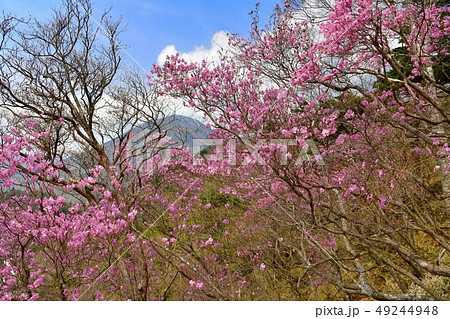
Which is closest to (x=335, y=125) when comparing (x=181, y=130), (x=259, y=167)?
(x=259, y=167)

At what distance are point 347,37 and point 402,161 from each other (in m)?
3.36

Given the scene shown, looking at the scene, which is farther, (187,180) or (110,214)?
(187,180)

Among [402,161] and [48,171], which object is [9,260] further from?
[402,161]

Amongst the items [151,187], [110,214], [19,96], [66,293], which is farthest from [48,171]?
[151,187]

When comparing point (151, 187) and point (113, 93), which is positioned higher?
point (113, 93)

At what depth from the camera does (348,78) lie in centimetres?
564

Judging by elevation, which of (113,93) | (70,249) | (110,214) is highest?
(113,93)

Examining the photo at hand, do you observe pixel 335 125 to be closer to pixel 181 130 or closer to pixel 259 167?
pixel 259 167

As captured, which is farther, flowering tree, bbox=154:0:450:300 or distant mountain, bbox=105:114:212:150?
distant mountain, bbox=105:114:212:150

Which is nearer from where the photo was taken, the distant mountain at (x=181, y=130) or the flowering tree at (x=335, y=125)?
the flowering tree at (x=335, y=125)

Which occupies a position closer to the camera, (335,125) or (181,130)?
(335,125)

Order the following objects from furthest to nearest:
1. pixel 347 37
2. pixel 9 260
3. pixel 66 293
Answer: pixel 9 260 < pixel 66 293 < pixel 347 37

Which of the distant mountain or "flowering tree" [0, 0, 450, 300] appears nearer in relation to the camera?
"flowering tree" [0, 0, 450, 300]

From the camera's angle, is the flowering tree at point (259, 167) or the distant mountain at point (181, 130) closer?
the flowering tree at point (259, 167)
